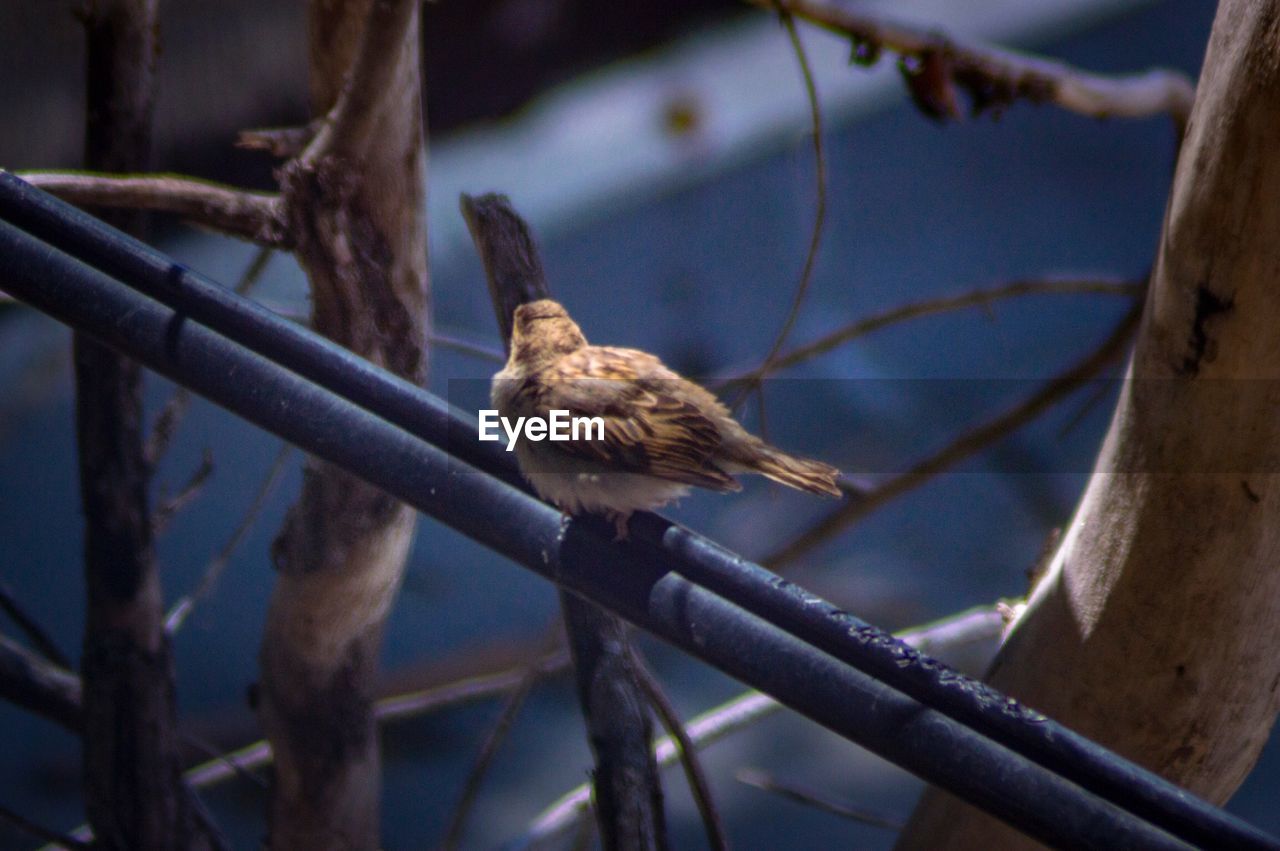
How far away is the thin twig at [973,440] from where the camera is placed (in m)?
1.50

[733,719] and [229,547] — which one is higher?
[229,547]

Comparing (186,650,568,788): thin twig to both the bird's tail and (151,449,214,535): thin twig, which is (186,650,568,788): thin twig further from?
the bird's tail

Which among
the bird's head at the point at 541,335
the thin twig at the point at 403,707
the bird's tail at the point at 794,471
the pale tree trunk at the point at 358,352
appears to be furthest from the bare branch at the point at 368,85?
the thin twig at the point at 403,707

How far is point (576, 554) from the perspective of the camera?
686 mm

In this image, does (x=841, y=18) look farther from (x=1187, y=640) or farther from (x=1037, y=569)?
(x=1187, y=640)

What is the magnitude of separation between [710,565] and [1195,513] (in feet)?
1.46

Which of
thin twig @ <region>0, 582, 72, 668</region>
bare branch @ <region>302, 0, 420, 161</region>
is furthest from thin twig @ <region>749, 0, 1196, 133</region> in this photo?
thin twig @ <region>0, 582, 72, 668</region>

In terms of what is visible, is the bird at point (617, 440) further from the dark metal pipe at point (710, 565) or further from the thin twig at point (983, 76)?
the thin twig at point (983, 76)

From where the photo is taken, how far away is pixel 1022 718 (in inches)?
24.3

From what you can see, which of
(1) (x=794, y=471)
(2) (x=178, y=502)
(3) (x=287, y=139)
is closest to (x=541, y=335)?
(1) (x=794, y=471)

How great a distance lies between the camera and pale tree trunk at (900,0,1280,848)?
748 millimetres

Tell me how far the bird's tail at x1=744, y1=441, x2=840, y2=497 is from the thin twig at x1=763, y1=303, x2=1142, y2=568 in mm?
694

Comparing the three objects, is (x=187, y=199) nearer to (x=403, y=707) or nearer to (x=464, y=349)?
(x=464, y=349)

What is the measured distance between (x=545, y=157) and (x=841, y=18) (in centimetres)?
55
